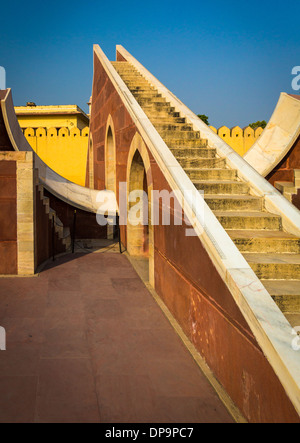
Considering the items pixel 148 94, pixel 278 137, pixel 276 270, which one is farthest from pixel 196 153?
pixel 148 94

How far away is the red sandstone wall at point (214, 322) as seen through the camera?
8.18 ft

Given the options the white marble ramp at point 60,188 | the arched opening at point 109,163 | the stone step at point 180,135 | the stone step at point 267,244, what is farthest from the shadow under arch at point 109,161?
the stone step at point 267,244

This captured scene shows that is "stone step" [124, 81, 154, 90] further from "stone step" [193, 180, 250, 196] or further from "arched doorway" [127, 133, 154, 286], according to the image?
"stone step" [193, 180, 250, 196]

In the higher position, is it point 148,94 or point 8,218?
point 148,94

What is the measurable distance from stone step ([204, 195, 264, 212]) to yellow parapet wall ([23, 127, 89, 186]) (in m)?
14.9

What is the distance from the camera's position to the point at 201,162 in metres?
6.18

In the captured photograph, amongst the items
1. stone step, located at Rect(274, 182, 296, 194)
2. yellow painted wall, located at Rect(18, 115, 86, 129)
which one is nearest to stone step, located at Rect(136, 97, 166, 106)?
stone step, located at Rect(274, 182, 296, 194)

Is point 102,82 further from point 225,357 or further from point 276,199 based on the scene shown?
point 225,357

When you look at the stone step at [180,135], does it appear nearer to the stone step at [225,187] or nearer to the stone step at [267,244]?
the stone step at [225,187]

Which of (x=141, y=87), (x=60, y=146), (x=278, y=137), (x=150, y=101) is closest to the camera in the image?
(x=278, y=137)

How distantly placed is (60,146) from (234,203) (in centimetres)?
1543

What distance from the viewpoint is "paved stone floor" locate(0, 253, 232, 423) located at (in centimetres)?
298

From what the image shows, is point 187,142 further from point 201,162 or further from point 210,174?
point 210,174

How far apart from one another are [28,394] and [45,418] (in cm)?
39
